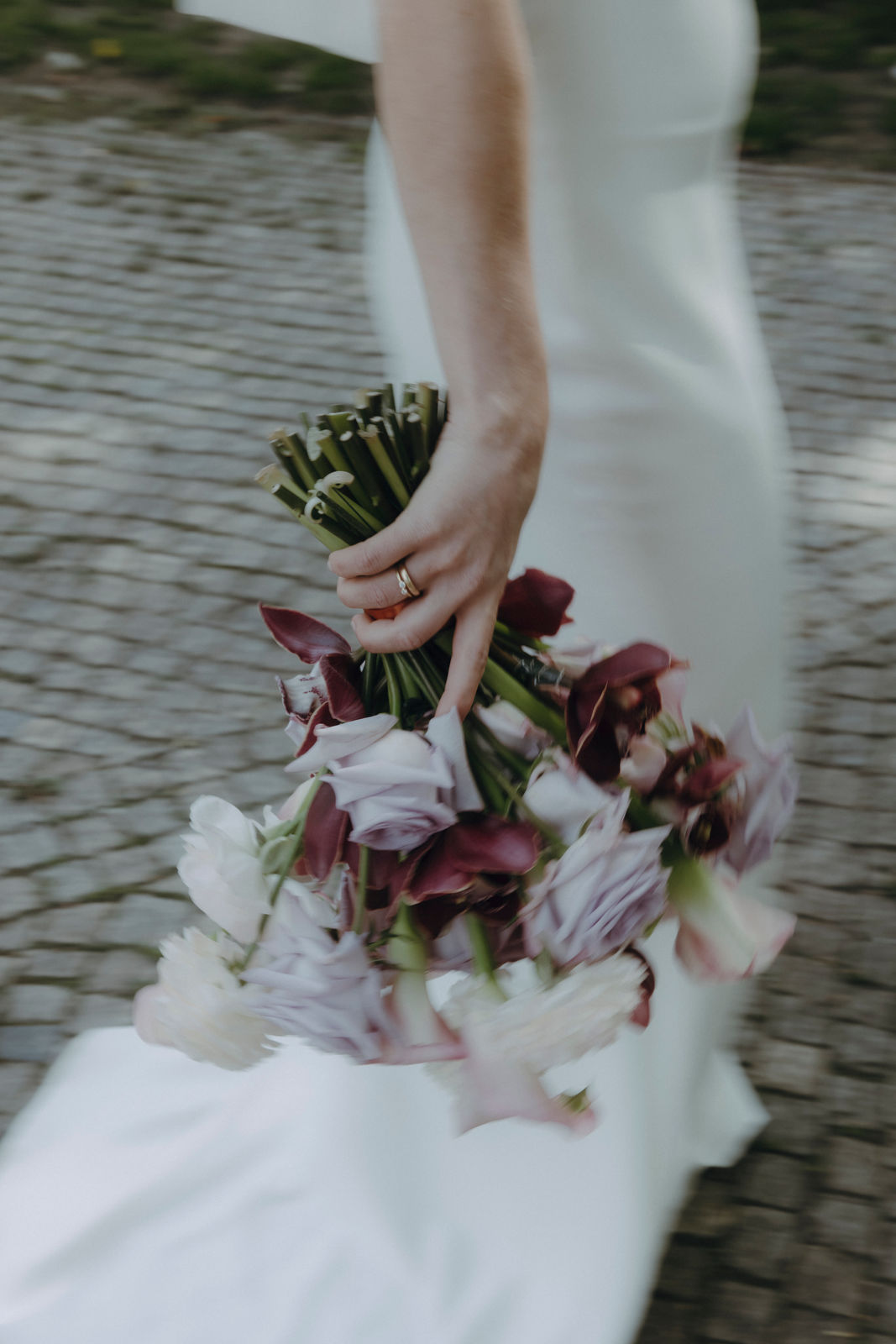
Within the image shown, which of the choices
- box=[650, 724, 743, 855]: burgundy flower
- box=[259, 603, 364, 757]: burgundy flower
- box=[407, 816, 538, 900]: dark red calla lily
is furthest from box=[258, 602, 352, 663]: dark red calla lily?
box=[650, 724, 743, 855]: burgundy flower

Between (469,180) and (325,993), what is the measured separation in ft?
2.48

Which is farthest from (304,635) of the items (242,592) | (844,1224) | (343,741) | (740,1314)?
(242,592)

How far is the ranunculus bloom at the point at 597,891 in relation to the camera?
1.09m

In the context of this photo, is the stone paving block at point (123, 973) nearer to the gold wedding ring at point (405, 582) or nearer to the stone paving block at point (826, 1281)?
the stone paving block at point (826, 1281)

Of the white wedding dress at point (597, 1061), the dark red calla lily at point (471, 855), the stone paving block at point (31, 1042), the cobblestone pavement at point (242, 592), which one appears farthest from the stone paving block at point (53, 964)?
the dark red calla lily at point (471, 855)

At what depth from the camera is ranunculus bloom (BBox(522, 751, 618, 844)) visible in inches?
45.9

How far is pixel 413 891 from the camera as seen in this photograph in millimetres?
1139

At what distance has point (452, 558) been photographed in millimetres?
1221

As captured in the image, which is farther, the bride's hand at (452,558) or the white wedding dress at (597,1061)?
the white wedding dress at (597,1061)

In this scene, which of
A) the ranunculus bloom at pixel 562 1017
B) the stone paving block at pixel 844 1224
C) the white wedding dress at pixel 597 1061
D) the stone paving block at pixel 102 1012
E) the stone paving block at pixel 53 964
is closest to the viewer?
the ranunculus bloom at pixel 562 1017

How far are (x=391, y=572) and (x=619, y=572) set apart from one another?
0.67m

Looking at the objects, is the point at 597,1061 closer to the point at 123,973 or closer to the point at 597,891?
the point at 597,891

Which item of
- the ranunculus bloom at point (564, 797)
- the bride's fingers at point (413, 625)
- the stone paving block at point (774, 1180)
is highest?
the bride's fingers at point (413, 625)

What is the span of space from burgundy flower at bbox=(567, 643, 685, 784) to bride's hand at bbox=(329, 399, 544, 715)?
10cm
